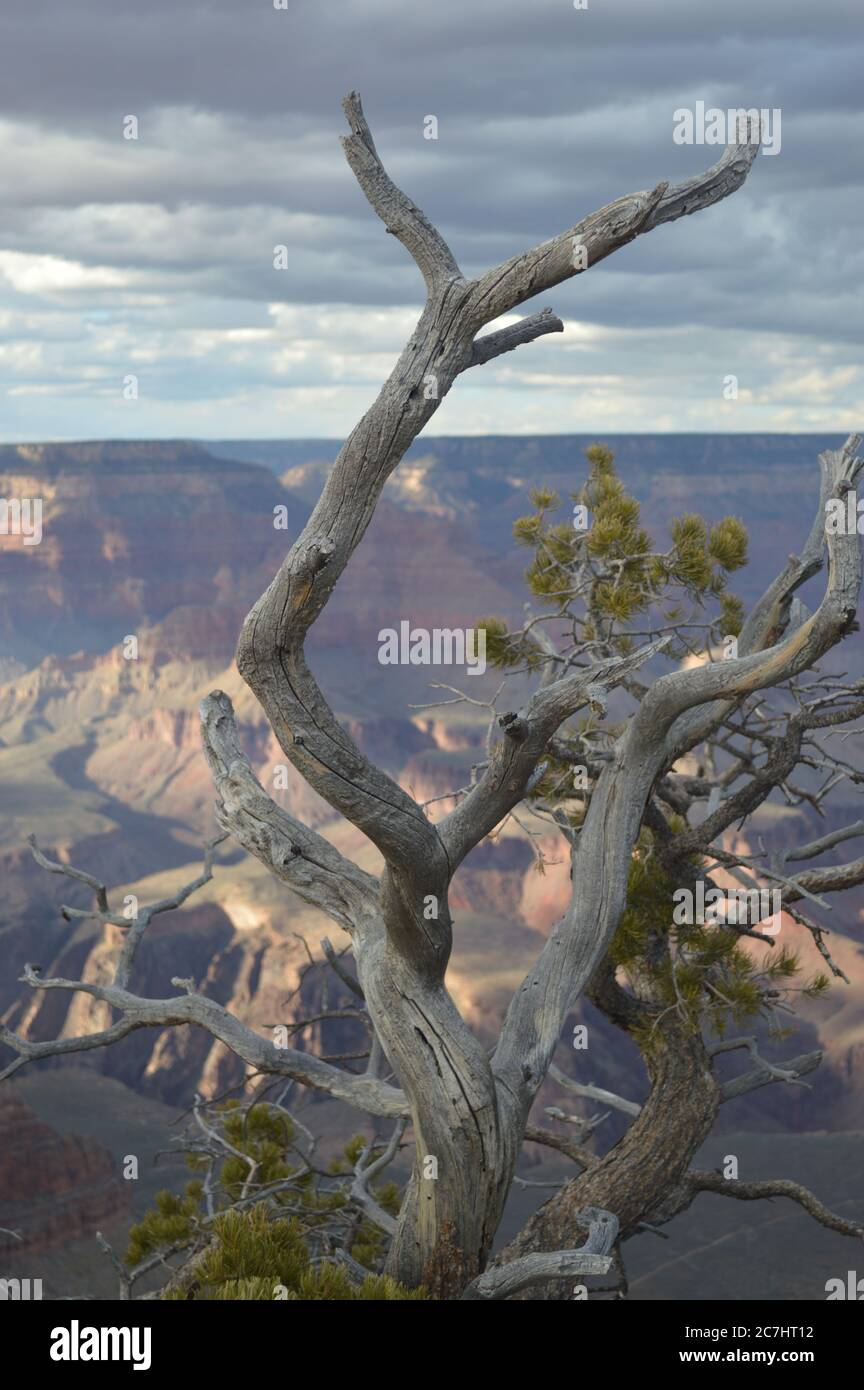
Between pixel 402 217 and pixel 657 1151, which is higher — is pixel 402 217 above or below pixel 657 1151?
above

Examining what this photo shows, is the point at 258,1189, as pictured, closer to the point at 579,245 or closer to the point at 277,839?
the point at 277,839

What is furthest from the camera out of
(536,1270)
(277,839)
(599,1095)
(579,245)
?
(599,1095)

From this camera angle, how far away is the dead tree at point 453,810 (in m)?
5.27

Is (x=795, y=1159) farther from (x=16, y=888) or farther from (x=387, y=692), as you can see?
(x=387, y=692)

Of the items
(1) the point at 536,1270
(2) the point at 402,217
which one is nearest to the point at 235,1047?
(1) the point at 536,1270

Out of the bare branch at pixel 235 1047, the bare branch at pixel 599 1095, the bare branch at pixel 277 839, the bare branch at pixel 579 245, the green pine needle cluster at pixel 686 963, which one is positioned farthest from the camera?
the bare branch at pixel 599 1095

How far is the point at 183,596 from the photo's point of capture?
12275 cm

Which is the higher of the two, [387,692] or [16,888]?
[387,692]

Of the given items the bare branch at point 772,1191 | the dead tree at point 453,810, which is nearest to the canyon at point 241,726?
the bare branch at point 772,1191

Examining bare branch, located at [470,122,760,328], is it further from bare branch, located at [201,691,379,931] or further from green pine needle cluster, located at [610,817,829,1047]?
green pine needle cluster, located at [610,817,829,1047]

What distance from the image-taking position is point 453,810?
230 inches

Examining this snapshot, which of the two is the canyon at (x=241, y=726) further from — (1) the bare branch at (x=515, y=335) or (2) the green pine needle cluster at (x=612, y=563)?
(1) the bare branch at (x=515, y=335)
